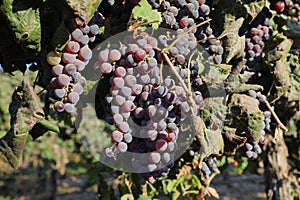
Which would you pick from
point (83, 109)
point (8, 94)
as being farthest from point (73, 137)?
point (83, 109)

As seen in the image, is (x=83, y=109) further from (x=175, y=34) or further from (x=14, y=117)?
(x=175, y=34)

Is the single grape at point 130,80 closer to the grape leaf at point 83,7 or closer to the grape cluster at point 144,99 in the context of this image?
the grape cluster at point 144,99

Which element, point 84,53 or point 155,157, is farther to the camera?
point 155,157

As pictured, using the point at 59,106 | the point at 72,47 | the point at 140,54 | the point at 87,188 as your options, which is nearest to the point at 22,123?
the point at 59,106

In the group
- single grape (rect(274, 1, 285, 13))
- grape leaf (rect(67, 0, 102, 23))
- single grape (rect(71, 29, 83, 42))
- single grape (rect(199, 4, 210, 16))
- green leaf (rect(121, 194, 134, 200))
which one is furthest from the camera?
green leaf (rect(121, 194, 134, 200))

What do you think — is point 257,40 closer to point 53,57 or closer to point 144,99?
point 144,99

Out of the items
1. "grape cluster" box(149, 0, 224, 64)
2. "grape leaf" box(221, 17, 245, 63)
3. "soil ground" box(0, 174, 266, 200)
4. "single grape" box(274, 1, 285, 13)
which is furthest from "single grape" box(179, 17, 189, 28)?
"soil ground" box(0, 174, 266, 200)

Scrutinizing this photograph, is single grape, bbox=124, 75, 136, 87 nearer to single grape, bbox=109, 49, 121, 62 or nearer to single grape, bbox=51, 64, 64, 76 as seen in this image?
single grape, bbox=109, 49, 121, 62
